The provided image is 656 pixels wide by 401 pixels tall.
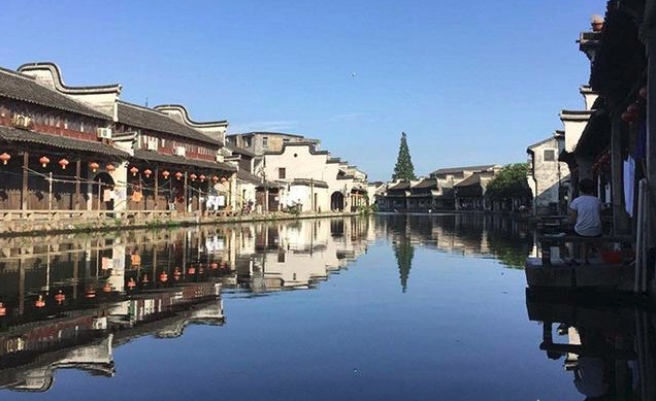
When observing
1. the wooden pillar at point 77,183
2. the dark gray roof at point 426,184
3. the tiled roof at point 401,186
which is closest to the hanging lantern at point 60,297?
the wooden pillar at point 77,183

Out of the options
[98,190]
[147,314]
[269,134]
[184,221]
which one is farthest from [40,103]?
[269,134]

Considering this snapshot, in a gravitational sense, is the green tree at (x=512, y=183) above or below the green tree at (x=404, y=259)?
above

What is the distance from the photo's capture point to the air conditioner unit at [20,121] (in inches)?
1054

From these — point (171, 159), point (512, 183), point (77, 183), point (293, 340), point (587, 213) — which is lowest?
point (293, 340)

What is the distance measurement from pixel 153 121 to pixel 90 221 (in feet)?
51.8

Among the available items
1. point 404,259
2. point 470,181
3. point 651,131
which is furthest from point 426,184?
point 651,131

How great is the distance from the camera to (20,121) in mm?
27031

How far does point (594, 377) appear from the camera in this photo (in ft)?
17.5

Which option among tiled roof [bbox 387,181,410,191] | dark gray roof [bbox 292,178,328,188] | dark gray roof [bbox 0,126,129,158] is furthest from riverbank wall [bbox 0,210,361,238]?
tiled roof [bbox 387,181,410,191]

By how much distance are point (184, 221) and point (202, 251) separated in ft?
60.1

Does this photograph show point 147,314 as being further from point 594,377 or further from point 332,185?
point 332,185

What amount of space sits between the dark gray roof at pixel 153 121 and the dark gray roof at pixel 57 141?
430 centimetres

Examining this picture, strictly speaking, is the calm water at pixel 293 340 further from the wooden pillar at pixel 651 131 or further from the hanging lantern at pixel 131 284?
the wooden pillar at pixel 651 131

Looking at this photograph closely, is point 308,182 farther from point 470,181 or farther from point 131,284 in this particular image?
point 131,284
